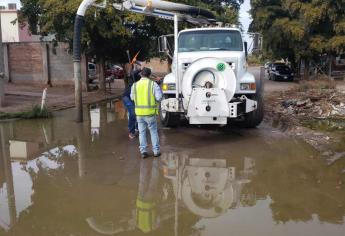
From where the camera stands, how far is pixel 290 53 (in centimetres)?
3453

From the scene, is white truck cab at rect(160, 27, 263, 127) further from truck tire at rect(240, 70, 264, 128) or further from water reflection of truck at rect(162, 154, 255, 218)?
water reflection of truck at rect(162, 154, 255, 218)

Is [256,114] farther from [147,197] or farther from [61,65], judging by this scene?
[61,65]

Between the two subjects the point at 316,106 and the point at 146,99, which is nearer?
the point at 146,99

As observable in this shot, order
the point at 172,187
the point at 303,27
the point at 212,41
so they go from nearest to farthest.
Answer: the point at 172,187
the point at 212,41
the point at 303,27

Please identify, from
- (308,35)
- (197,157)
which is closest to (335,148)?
(197,157)

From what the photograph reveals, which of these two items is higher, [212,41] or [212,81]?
[212,41]

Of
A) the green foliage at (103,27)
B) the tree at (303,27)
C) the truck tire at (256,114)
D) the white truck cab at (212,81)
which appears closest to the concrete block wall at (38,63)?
the green foliage at (103,27)

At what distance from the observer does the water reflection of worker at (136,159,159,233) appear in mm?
5366

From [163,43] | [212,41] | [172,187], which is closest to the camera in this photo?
[172,187]

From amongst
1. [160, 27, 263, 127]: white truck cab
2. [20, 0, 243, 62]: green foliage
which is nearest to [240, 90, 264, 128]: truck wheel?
[160, 27, 263, 127]: white truck cab

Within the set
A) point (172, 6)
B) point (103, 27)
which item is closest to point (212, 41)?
point (172, 6)

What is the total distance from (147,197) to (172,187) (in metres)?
0.60

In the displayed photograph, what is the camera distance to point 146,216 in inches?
220

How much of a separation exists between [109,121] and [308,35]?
22.4m
